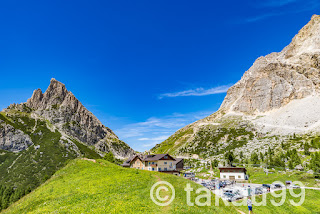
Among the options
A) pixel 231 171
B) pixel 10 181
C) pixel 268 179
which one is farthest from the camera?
pixel 10 181

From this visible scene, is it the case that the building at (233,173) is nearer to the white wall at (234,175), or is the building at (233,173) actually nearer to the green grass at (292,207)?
the white wall at (234,175)

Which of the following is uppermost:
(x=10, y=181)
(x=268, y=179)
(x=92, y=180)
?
(x=92, y=180)

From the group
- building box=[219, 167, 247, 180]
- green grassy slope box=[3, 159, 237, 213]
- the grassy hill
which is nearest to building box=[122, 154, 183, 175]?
building box=[219, 167, 247, 180]

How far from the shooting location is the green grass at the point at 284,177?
74.0m

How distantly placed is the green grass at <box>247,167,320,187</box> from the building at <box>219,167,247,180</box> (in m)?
4.26

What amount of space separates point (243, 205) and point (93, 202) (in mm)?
37046

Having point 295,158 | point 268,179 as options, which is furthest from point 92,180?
point 295,158

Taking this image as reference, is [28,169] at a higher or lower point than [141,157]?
lower

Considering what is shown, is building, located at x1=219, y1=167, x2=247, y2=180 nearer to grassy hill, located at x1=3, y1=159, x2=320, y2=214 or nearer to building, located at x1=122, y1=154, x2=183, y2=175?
building, located at x1=122, y1=154, x2=183, y2=175

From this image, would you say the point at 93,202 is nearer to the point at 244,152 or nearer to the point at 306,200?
the point at 306,200

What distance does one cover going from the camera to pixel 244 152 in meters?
158

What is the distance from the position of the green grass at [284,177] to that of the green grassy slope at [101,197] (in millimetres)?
62859

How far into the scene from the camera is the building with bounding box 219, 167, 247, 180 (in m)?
95.4

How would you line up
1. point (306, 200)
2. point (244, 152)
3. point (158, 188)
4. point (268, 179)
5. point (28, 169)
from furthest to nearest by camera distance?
point (28, 169), point (244, 152), point (268, 179), point (306, 200), point (158, 188)
